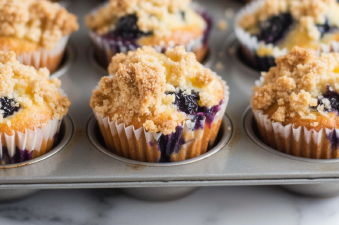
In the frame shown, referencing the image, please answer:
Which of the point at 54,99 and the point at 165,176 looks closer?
the point at 165,176

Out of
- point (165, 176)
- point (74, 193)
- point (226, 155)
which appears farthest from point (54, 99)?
point (226, 155)

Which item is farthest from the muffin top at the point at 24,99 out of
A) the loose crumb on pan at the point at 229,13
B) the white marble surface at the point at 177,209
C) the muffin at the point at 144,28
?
the loose crumb on pan at the point at 229,13

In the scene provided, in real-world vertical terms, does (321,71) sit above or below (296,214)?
above

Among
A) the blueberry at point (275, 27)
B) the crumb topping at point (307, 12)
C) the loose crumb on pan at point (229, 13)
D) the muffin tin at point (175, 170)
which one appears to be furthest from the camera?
the loose crumb on pan at point (229, 13)

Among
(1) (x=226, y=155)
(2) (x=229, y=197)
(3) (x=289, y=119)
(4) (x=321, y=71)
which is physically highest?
(4) (x=321, y=71)

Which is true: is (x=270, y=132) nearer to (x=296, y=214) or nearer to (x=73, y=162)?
(x=296, y=214)

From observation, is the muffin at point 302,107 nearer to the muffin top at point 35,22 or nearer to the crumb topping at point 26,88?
the crumb topping at point 26,88

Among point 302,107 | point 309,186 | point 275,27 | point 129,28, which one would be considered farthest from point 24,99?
point 275,27

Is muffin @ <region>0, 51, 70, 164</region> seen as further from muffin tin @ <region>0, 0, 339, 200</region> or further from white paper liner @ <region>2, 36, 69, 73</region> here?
white paper liner @ <region>2, 36, 69, 73</region>
